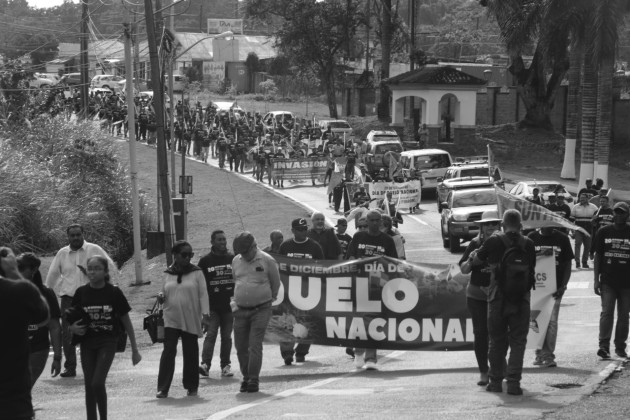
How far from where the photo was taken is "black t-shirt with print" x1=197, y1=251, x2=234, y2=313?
1325cm

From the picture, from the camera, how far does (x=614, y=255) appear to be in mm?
13078

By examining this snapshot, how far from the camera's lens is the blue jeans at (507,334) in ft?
35.8

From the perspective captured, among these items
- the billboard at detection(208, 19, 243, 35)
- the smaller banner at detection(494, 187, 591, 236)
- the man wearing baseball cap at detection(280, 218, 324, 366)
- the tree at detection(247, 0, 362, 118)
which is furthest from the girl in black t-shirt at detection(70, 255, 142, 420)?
the billboard at detection(208, 19, 243, 35)

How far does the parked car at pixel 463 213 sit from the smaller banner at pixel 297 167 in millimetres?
17675

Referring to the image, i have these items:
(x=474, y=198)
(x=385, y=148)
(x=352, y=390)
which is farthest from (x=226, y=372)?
(x=385, y=148)

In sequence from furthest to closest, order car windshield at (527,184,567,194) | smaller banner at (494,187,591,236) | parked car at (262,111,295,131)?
1. parked car at (262,111,295,131)
2. car windshield at (527,184,567,194)
3. smaller banner at (494,187,591,236)

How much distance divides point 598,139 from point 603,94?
5.44 ft

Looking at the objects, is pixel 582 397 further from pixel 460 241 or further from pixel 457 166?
pixel 457 166

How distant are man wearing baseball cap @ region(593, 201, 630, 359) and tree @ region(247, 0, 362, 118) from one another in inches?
2493

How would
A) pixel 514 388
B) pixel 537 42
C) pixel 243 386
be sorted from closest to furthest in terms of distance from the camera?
pixel 514 388 < pixel 243 386 < pixel 537 42

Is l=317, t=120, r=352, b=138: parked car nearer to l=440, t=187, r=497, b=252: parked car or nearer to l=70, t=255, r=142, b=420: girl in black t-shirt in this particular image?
l=440, t=187, r=497, b=252: parked car

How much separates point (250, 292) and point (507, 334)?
2.65 m

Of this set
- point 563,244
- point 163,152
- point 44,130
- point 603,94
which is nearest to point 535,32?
point 603,94

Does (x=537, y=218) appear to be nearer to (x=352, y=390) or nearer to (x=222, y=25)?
(x=352, y=390)
